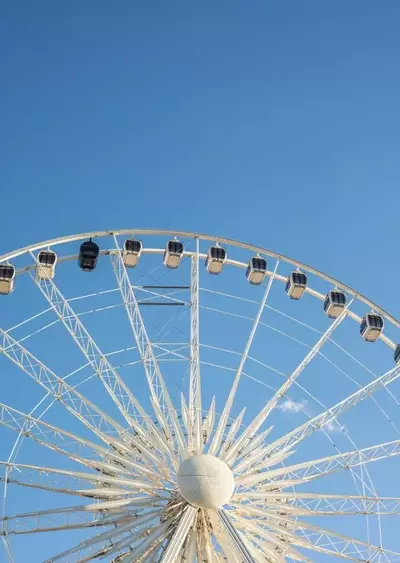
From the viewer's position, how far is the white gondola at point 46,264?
2927 centimetres

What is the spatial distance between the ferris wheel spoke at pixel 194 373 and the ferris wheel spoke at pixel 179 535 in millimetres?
2116

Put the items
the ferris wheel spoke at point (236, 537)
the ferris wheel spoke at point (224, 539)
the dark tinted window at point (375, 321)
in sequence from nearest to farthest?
the ferris wheel spoke at point (236, 537) < the ferris wheel spoke at point (224, 539) < the dark tinted window at point (375, 321)

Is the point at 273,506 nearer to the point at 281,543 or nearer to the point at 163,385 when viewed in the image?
the point at 281,543

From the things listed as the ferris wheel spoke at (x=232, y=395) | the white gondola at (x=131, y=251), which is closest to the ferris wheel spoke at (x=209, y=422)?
the ferris wheel spoke at (x=232, y=395)

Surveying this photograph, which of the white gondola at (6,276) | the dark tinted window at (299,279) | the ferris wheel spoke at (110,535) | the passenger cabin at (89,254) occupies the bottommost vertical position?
the ferris wheel spoke at (110,535)

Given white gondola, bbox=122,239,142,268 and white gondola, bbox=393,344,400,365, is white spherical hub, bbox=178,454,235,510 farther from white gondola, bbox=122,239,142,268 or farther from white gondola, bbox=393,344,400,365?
white gondola, bbox=393,344,400,365

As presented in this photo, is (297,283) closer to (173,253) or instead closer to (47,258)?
(173,253)

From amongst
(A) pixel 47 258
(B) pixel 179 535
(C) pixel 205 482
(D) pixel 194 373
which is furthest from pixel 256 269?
(B) pixel 179 535

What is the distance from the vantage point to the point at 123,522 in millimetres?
24391

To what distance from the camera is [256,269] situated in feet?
106

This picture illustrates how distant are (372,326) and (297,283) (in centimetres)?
317

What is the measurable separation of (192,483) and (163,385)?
397 cm

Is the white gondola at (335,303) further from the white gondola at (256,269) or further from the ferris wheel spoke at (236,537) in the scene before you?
the ferris wheel spoke at (236,537)

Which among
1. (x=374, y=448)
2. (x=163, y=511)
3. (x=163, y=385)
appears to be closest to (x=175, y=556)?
(x=163, y=511)
